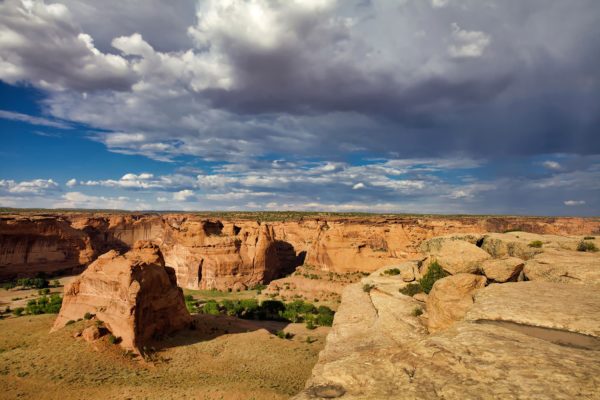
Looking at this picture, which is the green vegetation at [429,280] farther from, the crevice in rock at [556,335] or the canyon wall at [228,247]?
the canyon wall at [228,247]

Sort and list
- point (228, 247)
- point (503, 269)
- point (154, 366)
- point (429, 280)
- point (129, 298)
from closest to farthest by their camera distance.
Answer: point (503, 269) → point (429, 280) → point (154, 366) → point (129, 298) → point (228, 247)

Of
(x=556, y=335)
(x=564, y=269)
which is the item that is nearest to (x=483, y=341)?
(x=556, y=335)

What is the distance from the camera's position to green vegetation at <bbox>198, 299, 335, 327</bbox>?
1832 inches

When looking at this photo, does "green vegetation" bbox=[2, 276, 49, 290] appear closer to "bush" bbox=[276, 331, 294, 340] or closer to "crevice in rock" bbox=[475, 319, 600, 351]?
"bush" bbox=[276, 331, 294, 340]

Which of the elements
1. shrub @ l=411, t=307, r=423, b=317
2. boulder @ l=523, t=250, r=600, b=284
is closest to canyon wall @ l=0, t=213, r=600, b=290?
boulder @ l=523, t=250, r=600, b=284

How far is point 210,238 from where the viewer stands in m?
71.8

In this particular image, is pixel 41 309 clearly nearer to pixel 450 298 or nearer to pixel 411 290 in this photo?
pixel 411 290

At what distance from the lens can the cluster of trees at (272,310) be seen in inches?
1834

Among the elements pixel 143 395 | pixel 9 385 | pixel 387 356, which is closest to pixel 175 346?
pixel 143 395

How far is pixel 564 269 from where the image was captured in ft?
48.0

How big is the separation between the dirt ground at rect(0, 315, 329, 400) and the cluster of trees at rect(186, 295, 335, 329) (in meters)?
13.7

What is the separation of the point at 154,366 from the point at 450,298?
22470 mm

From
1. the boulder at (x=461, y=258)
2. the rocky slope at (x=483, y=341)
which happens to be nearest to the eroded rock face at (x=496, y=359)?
the rocky slope at (x=483, y=341)

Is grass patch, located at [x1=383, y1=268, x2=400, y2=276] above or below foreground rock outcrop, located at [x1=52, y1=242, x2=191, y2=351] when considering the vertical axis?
above
